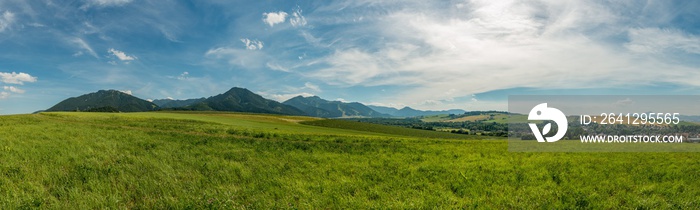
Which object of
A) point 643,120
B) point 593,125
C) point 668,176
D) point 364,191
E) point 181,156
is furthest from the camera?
point 593,125

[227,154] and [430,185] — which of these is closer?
[430,185]

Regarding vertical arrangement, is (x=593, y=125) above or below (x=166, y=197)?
above

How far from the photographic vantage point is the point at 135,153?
744 inches

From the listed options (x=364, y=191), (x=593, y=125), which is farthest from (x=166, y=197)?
(x=593, y=125)

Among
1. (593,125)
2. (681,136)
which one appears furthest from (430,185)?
(681,136)

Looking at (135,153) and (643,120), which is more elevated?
(643,120)

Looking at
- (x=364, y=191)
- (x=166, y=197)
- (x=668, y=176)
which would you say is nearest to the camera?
(x=166, y=197)

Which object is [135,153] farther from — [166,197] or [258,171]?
[166,197]

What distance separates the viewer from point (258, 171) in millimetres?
14523

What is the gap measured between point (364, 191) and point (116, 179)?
1059 cm

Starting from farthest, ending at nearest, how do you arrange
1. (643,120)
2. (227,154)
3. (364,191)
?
(643,120), (227,154), (364,191)

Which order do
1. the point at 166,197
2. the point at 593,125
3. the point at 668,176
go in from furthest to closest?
the point at 593,125, the point at 668,176, the point at 166,197

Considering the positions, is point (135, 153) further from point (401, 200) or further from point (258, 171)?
point (401, 200)

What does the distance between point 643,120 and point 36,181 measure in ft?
171
